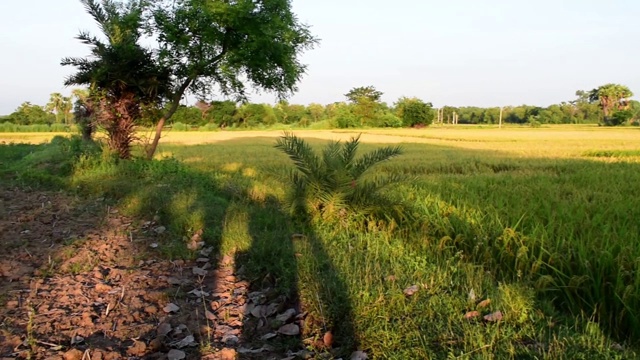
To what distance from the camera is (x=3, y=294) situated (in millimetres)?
3613

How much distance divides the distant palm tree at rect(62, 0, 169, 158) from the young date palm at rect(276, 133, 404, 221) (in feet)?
21.1

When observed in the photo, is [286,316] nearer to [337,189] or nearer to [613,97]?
[337,189]

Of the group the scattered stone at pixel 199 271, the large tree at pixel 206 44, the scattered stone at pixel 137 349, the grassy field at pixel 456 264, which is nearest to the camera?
the grassy field at pixel 456 264

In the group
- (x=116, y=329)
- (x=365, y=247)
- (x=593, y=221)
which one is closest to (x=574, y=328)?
(x=365, y=247)

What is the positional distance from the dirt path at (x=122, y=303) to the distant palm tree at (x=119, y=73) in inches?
230

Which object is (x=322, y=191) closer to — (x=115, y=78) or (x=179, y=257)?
(x=179, y=257)

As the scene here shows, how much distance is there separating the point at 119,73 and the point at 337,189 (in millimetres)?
7336

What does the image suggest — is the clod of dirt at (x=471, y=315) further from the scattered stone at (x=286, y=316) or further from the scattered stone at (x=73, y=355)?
the scattered stone at (x=73, y=355)

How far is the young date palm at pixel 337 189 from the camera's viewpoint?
570 centimetres

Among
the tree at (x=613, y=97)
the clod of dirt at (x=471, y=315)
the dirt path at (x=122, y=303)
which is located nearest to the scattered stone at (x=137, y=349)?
the dirt path at (x=122, y=303)

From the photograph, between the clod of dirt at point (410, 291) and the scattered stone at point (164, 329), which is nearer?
the scattered stone at point (164, 329)

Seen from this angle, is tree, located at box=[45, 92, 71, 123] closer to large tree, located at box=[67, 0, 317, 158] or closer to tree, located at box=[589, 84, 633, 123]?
large tree, located at box=[67, 0, 317, 158]

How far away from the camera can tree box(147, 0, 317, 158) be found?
10.5 metres

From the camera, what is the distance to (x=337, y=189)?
569cm
